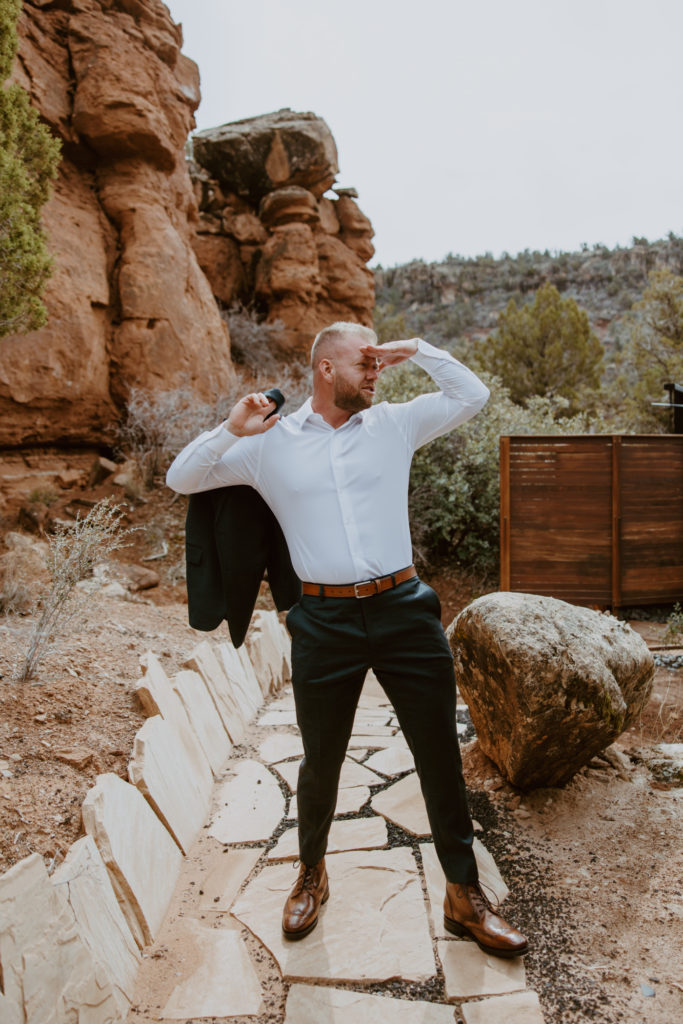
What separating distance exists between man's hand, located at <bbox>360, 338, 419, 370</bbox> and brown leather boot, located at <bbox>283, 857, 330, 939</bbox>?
190 centimetres

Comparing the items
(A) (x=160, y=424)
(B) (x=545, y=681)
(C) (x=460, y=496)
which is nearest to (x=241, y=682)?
(B) (x=545, y=681)

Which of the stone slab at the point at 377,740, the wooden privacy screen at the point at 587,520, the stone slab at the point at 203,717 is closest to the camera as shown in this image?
the stone slab at the point at 203,717

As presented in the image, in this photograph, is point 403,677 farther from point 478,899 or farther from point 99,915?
point 99,915

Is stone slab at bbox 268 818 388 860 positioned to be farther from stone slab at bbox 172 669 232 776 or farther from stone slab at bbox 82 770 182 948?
stone slab at bbox 172 669 232 776

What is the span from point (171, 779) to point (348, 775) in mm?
1173

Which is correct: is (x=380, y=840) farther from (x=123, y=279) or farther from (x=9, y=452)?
(x=123, y=279)

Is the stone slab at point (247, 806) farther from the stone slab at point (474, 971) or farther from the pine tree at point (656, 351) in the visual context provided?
the pine tree at point (656, 351)

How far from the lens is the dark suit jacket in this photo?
2.62 meters

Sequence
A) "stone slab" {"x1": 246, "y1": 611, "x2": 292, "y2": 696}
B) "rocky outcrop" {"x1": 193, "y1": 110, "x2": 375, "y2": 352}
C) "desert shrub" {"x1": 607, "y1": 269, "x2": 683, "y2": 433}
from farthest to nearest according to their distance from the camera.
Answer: "desert shrub" {"x1": 607, "y1": 269, "x2": 683, "y2": 433} → "rocky outcrop" {"x1": 193, "y1": 110, "x2": 375, "y2": 352} → "stone slab" {"x1": 246, "y1": 611, "x2": 292, "y2": 696}

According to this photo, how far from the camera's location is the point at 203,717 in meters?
3.79

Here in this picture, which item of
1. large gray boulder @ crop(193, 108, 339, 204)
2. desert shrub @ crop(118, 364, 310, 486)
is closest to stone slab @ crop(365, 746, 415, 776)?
desert shrub @ crop(118, 364, 310, 486)

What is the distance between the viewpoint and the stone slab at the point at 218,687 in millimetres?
4090

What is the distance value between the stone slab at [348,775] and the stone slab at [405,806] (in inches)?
6.4

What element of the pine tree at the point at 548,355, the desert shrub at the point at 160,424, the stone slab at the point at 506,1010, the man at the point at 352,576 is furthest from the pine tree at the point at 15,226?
the pine tree at the point at 548,355
